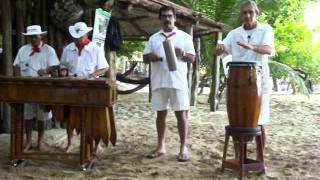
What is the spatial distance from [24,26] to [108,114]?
8.68 feet

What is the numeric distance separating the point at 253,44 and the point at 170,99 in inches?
43.4

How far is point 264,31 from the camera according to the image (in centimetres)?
475

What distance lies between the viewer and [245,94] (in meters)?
4.37

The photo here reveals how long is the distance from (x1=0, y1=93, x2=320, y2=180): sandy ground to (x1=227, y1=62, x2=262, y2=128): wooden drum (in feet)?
1.89

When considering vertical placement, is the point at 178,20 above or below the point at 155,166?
above

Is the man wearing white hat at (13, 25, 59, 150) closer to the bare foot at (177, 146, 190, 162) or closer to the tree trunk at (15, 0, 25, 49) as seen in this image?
the tree trunk at (15, 0, 25, 49)

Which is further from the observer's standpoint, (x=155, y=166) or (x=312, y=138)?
(x=312, y=138)

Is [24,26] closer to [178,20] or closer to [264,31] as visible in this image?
[178,20]

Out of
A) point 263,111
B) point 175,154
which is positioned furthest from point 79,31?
point 263,111

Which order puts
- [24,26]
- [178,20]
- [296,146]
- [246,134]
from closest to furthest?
[246,134] < [296,146] < [24,26] < [178,20]

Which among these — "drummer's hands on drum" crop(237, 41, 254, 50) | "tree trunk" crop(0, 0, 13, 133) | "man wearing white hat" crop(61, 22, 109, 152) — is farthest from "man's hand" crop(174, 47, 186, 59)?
"tree trunk" crop(0, 0, 13, 133)

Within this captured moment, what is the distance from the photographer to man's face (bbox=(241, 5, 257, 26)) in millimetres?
4691

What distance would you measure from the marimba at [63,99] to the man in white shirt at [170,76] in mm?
607

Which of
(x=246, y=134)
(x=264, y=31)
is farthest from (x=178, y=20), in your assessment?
(x=246, y=134)
